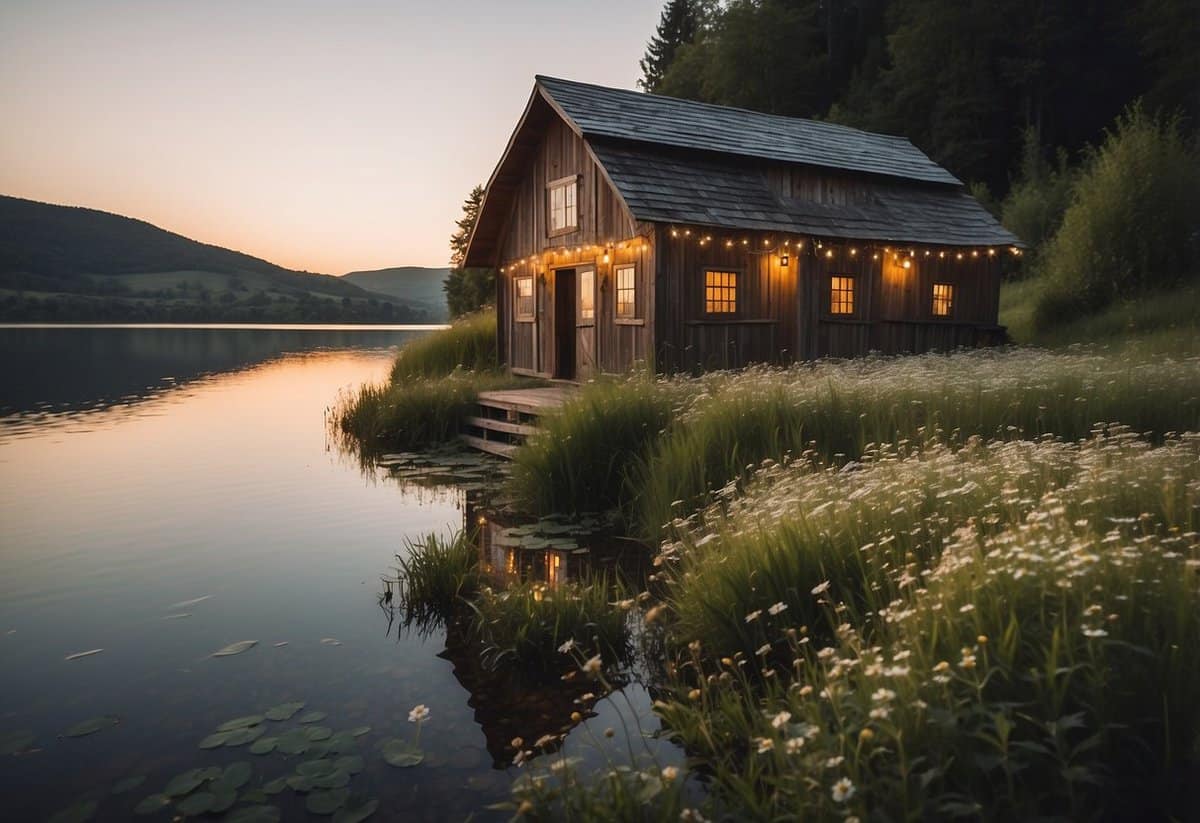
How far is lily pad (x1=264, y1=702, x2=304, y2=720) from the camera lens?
438 centimetres

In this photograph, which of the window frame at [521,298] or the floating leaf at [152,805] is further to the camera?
the window frame at [521,298]

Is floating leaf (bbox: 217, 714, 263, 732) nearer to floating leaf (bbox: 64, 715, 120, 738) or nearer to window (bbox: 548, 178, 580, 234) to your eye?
floating leaf (bbox: 64, 715, 120, 738)

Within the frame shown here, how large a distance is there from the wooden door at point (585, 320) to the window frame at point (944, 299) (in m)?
8.58

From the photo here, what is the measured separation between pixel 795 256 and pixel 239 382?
2257 centimetres

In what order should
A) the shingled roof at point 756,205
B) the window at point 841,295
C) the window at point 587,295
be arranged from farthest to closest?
the window at point 841,295 < the window at point 587,295 < the shingled roof at point 756,205

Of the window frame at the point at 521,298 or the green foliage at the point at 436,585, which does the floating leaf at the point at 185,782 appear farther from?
the window frame at the point at 521,298

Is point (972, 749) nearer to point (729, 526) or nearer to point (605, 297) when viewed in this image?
point (729, 526)

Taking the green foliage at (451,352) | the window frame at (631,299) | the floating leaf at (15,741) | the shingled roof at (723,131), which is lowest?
the floating leaf at (15,741)

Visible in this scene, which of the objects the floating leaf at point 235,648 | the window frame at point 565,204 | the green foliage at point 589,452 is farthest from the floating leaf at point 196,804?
the window frame at point 565,204

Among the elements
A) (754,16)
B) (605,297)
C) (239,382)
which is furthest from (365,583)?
(754,16)

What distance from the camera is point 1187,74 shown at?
31.5 m

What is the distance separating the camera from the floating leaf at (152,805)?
3531mm

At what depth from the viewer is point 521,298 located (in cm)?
1889

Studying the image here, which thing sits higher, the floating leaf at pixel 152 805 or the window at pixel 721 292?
the window at pixel 721 292
